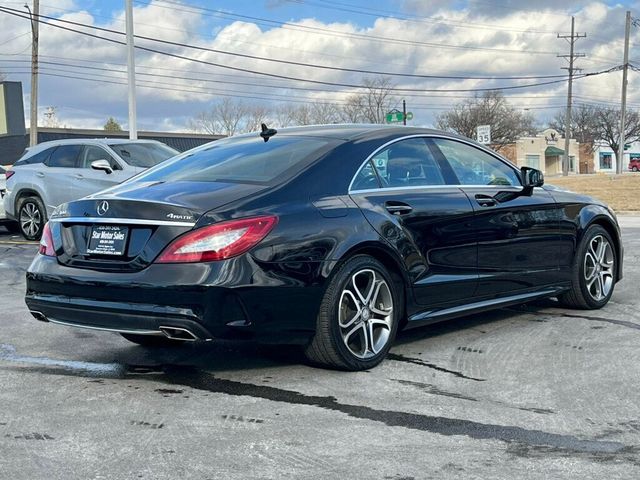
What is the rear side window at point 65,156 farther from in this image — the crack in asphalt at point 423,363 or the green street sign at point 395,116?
the green street sign at point 395,116

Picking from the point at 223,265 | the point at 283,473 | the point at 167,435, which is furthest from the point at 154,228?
the point at 283,473

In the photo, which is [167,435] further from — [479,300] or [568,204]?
[568,204]

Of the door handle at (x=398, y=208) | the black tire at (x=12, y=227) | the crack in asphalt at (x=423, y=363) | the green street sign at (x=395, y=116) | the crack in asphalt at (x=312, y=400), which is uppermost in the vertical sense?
the green street sign at (x=395, y=116)

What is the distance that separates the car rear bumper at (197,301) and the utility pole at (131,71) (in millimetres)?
18086

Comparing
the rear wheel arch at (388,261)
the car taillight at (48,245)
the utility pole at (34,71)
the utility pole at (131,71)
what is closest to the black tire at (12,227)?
the utility pole at (131,71)

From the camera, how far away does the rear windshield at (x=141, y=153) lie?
1342cm

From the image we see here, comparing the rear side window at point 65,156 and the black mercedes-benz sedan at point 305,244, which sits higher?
the rear side window at point 65,156

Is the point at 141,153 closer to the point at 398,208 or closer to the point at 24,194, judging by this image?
the point at 24,194

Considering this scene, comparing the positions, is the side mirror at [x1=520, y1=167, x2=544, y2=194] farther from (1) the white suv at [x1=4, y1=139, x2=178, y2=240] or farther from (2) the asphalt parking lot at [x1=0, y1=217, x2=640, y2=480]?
(1) the white suv at [x1=4, y1=139, x2=178, y2=240]

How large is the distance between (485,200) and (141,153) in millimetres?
8706

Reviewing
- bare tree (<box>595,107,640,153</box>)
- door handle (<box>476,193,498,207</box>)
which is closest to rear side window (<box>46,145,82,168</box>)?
door handle (<box>476,193,498,207</box>)

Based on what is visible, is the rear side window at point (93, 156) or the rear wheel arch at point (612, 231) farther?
the rear side window at point (93, 156)

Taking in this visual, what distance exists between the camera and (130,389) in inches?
185

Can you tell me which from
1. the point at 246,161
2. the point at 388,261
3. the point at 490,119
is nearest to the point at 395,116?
the point at 246,161
